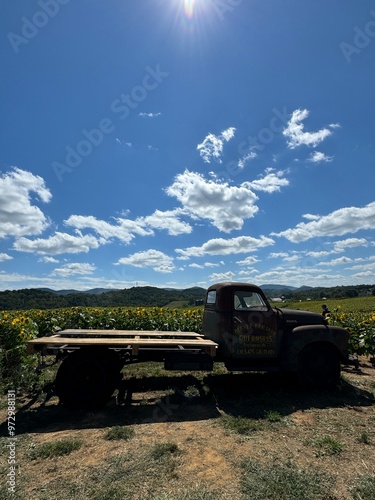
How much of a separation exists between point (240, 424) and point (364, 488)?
198cm

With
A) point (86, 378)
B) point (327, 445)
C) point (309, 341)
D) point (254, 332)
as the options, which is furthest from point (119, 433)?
point (309, 341)

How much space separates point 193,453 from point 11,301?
49.2m

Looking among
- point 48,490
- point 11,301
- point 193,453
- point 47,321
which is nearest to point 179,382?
point 193,453

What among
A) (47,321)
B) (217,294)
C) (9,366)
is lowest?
(9,366)

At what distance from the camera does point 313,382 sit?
662 centimetres

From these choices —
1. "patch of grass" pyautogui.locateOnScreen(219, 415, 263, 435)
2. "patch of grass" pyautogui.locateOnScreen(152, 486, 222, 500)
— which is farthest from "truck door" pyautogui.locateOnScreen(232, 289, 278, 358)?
"patch of grass" pyautogui.locateOnScreen(152, 486, 222, 500)

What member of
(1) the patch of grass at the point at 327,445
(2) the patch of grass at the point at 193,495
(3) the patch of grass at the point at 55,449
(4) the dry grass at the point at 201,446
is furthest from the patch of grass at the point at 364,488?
(3) the patch of grass at the point at 55,449

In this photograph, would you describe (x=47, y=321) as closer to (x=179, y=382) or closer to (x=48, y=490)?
(x=179, y=382)

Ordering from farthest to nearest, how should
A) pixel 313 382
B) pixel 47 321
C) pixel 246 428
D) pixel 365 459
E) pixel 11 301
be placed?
pixel 11 301
pixel 47 321
pixel 313 382
pixel 246 428
pixel 365 459

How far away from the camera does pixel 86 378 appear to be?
19.0 ft

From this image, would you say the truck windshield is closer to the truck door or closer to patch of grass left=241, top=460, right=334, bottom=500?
the truck door

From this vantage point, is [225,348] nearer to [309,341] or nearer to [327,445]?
[309,341]

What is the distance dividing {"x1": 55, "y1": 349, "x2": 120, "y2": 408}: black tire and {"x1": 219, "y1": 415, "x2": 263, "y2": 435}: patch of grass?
7.35ft

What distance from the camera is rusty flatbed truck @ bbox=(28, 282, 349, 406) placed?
18.6 ft
